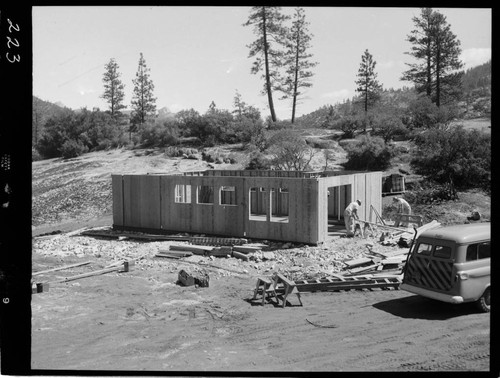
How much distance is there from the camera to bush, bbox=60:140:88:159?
44.6 metres

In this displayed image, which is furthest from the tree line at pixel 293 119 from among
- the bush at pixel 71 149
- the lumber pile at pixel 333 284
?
the lumber pile at pixel 333 284

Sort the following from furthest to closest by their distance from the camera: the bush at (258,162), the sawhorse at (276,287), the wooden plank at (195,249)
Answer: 1. the bush at (258,162)
2. the wooden plank at (195,249)
3. the sawhorse at (276,287)

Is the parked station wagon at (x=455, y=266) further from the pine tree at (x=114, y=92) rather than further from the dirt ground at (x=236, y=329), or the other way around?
the pine tree at (x=114, y=92)

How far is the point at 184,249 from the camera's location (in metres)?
19.4

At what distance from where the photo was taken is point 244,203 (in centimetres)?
2098

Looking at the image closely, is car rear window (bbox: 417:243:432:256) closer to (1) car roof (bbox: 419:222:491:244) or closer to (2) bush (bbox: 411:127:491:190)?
(1) car roof (bbox: 419:222:491:244)

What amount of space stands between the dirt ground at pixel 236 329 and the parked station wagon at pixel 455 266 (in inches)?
22.5

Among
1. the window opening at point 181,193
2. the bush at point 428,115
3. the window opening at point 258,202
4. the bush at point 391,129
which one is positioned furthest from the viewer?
the bush at point 391,129

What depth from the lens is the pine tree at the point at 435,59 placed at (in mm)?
40062

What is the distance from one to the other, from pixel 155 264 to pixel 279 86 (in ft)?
115

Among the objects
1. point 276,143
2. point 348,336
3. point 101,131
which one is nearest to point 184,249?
point 348,336

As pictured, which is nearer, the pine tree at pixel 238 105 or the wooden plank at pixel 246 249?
the wooden plank at pixel 246 249

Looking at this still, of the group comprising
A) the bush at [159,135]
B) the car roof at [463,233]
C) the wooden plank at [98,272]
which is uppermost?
the bush at [159,135]
